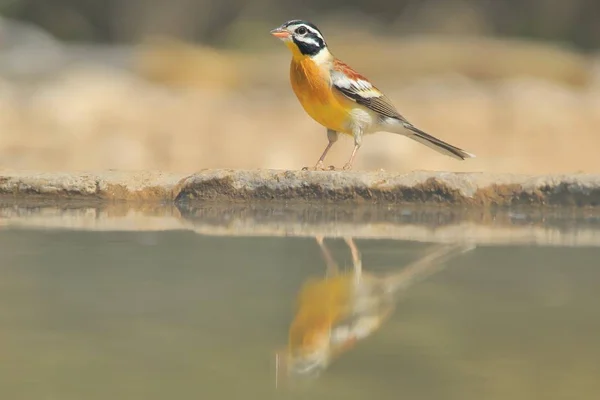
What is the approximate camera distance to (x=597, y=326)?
2.68 m

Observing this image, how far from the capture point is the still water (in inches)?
85.7

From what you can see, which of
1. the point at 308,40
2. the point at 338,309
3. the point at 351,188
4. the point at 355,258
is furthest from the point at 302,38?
the point at 338,309

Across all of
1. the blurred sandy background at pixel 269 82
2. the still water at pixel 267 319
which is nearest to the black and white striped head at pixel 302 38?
the still water at pixel 267 319

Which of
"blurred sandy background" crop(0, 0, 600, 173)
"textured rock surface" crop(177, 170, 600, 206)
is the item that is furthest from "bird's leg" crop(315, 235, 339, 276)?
"blurred sandy background" crop(0, 0, 600, 173)

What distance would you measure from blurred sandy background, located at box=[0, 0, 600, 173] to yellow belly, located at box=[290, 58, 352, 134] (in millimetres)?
2864

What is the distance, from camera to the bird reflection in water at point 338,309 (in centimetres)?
238

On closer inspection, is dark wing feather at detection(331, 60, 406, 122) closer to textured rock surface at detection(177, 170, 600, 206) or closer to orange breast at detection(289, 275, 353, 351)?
textured rock surface at detection(177, 170, 600, 206)

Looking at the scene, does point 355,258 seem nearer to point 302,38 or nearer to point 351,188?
point 351,188

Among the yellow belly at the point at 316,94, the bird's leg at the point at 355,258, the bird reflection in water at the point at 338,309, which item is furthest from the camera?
the yellow belly at the point at 316,94

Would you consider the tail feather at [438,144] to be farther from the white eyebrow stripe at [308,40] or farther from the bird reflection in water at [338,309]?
the bird reflection in water at [338,309]

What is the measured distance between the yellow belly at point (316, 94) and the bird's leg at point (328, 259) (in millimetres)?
1386

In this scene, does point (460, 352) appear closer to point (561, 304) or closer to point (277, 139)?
point (561, 304)

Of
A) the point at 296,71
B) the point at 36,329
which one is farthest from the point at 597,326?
the point at 296,71

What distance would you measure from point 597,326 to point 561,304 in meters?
0.23
